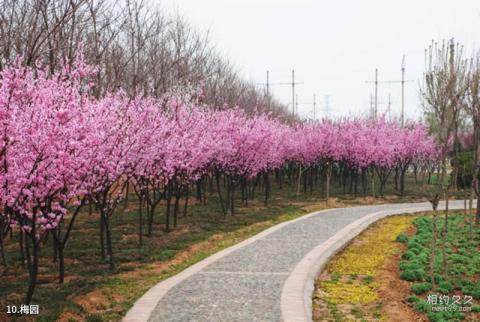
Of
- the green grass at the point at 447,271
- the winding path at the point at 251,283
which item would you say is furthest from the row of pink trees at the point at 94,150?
the green grass at the point at 447,271

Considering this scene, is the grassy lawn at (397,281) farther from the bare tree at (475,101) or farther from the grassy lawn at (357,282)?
the bare tree at (475,101)

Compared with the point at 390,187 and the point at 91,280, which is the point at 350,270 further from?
the point at 390,187

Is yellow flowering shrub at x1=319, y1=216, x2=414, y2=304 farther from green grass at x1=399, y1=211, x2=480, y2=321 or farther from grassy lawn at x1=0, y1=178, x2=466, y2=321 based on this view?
grassy lawn at x1=0, y1=178, x2=466, y2=321

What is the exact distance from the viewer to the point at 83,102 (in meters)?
12.2

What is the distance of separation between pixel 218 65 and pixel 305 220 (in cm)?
2030

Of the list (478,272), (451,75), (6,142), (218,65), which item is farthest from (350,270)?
(218,65)

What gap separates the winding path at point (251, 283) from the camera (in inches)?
357

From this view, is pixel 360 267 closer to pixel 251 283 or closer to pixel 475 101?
pixel 251 283

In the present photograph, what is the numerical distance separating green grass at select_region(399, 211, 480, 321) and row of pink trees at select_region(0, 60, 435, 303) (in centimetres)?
688

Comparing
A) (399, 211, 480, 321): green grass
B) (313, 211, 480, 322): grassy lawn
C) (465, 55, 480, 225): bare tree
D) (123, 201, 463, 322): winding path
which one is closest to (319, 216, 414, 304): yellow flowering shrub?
(313, 211, 480, 322): grassy lawn

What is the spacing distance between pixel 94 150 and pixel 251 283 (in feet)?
13.4

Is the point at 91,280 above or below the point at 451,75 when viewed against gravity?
below

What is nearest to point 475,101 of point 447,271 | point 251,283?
point 447,271

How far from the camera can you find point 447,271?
513 inches
